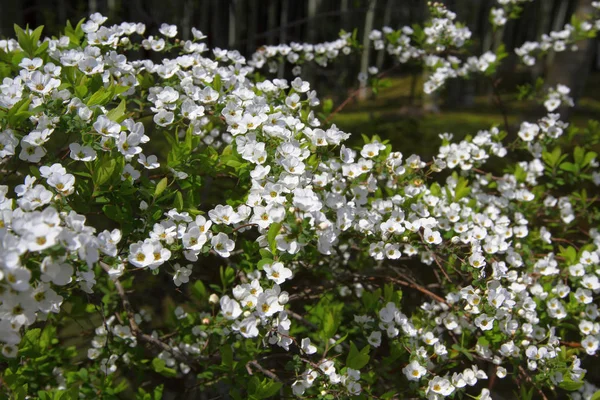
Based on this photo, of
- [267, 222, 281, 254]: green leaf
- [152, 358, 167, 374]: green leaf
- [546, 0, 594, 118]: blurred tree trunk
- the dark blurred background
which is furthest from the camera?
[546, 0, 594, 118]: blurred tree trunk

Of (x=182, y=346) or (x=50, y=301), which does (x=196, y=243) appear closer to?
(x=50, y=301)

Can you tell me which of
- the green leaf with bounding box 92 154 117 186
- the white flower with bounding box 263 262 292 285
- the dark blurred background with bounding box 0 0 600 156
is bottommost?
the dark blurred background with bounding box 0 0 600 156

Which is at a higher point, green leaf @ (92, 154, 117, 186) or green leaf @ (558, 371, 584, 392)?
green leaf @ (92, 154, 117, 186)

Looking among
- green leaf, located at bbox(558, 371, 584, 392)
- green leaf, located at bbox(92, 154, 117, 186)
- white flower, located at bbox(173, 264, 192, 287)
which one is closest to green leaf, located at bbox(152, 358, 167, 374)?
white flower, located at bbox(173, 264, 192, 287)

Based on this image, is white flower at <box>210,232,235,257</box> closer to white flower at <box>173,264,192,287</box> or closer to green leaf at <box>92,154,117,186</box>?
white flower at <box>173,264,192,287</box>

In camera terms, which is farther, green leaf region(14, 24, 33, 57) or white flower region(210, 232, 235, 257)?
green leaf region(14, 24, 33, 57)

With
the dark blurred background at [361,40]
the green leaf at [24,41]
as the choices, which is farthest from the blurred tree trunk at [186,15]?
the green leaf at [24,41]

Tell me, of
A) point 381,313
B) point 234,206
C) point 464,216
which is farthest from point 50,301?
point 464,216

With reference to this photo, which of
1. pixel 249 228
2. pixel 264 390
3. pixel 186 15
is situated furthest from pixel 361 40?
pixel 264 390
